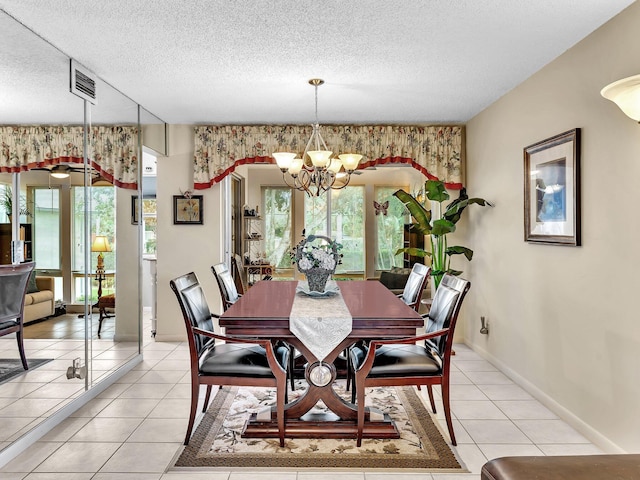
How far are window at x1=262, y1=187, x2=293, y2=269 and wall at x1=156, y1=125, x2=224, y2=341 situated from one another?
946 mm

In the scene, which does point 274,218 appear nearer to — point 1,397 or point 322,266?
point 322,266

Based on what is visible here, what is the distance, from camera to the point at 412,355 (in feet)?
9.36

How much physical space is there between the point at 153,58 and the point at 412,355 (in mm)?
2642

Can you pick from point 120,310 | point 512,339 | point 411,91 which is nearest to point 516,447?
point 512,339

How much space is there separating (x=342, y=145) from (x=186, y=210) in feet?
6.18

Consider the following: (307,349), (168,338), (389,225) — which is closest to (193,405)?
(307,349)

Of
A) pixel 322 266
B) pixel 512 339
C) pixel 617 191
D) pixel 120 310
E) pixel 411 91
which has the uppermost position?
pixel 411 91

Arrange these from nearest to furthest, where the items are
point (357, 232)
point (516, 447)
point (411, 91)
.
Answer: point (516, 447), point (411, 91), point (357, 232)

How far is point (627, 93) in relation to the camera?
219 centimetres

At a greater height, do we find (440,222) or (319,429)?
(440,222)

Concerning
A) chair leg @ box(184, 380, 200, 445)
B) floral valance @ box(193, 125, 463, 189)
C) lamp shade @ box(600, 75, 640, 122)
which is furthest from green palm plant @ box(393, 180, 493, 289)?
chair leg @ box(184, 380, 200, 445)

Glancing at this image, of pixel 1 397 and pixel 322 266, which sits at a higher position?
pixel 322 266

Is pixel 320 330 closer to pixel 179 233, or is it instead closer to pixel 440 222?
pixel 440 222

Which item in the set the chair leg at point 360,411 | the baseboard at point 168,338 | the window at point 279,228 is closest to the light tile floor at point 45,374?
the baseboard at point 168,338
